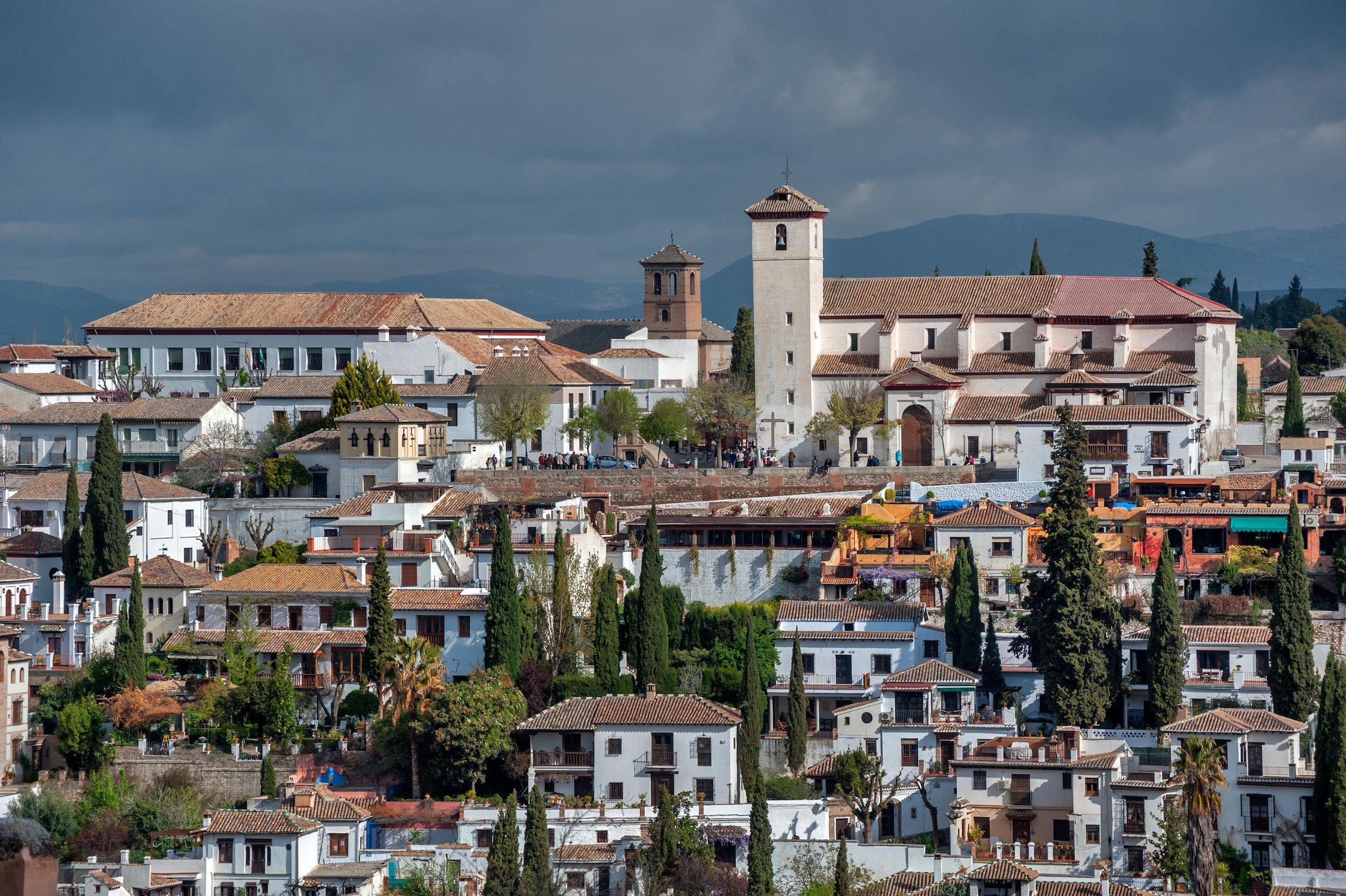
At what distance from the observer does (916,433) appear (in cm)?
6378

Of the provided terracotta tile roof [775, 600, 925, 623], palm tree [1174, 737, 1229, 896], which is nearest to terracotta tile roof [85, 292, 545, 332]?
terracotta tile roof [775, 600, 925, 623]

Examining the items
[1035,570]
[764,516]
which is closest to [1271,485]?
[1035,570]

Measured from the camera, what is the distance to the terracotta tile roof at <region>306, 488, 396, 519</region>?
55156mm

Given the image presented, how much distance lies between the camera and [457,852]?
131 feet

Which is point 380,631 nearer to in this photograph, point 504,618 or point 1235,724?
point 504,618

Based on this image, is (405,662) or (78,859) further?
(405,662)

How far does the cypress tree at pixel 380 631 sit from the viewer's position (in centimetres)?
4541

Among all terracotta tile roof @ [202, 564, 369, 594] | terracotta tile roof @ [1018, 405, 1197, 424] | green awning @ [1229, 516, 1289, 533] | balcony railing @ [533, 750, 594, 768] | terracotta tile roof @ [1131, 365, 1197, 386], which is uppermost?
terracotta tile roof @ [1131, 365, 1197, 386]

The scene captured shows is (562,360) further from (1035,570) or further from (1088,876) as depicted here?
(1088,876)

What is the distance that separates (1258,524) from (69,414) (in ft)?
130

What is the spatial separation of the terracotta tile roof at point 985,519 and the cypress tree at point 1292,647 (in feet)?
29.3

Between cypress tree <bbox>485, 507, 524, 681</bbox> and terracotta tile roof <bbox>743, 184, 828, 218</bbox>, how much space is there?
25.1 metres

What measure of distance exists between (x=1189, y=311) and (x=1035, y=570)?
65.9ft

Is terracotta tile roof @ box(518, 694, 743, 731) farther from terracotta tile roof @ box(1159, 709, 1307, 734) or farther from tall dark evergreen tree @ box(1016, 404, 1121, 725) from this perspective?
terracotta tile roof @ box(1159, 709, 1307, 734)
